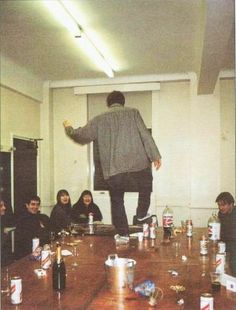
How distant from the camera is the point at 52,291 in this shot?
4.44 ft

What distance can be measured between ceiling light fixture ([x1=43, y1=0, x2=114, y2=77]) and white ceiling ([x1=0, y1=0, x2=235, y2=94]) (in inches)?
2.5

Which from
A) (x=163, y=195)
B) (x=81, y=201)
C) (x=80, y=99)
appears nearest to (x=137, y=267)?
(x=81, y=201)

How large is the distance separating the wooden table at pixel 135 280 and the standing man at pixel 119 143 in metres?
0.30

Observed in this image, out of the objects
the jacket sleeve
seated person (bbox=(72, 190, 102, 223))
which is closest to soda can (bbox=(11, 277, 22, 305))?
the jacket sleeve

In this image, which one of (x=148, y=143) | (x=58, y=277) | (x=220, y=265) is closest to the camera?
(x=58, y=277)

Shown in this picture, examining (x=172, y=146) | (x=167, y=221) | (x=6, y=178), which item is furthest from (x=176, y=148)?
(x=167, y=221)

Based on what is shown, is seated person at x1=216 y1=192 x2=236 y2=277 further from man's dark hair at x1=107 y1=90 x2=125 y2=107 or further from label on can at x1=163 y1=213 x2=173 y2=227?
man's dark hair at x1=107 y1=90 x2=125 y2=107

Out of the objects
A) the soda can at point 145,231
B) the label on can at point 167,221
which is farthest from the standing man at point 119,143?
the label on can at point 167,221

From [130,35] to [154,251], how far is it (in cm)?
195

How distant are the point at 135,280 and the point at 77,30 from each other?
2.07 metres

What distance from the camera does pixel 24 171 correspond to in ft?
14.4

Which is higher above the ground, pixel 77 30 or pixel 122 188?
pixel 77 30

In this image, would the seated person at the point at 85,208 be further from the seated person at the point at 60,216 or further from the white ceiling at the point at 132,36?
the white ceiling at the point at 132,36

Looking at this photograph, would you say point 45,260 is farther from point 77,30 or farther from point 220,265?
point 77,30
